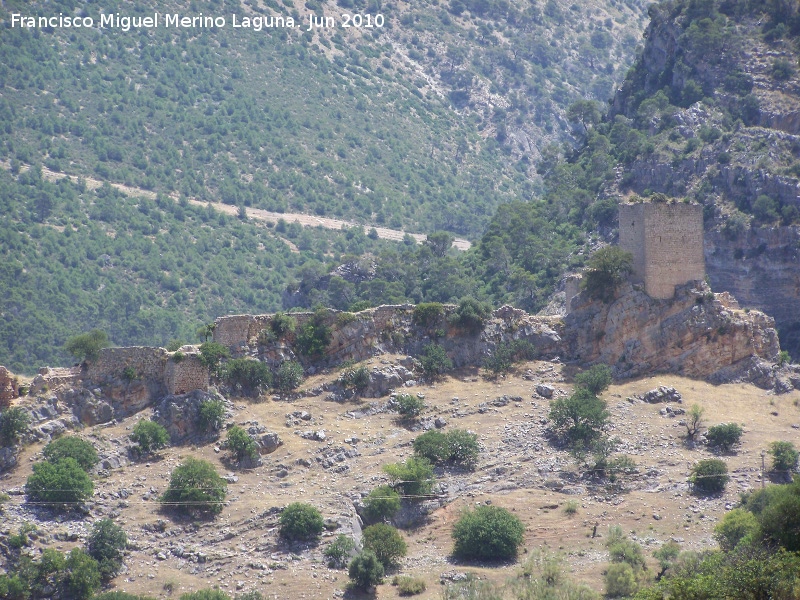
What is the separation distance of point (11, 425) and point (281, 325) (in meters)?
10.6

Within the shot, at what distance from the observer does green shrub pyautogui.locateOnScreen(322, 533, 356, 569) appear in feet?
156

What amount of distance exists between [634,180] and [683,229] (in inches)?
759

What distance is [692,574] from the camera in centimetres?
4344

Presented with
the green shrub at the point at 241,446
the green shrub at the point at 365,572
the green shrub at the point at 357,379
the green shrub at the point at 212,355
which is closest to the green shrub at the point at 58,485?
the green shrub at the point at 241,446

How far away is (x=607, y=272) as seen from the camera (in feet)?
196

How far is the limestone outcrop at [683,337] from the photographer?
58562 millimetres

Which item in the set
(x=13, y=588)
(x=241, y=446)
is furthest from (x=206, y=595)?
(x=241, y=446)

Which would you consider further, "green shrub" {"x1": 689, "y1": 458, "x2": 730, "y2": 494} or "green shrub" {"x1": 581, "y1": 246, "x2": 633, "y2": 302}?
"green shrub" {"x1": 581, "y1": 246, "x2": 633, "y2": 302}

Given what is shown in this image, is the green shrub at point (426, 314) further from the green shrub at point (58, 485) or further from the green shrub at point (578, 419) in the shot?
the green shrub at point (58, 485)

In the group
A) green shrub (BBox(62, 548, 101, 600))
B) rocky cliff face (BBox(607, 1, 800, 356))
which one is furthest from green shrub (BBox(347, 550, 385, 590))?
rocky cliff face (BBox(607, 1, 800, 356))

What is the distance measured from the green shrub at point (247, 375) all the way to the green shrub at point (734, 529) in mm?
16195

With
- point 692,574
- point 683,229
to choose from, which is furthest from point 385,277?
point 692,574

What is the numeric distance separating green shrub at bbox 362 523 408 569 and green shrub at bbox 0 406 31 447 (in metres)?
11.1

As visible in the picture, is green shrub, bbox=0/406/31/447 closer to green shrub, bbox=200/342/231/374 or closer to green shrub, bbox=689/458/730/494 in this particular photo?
green shrub, bbox=200/342/231/374
